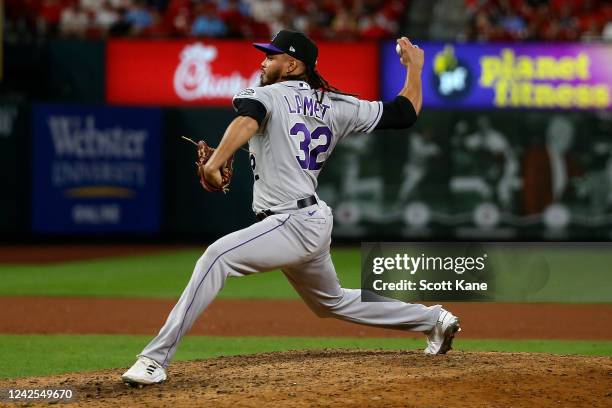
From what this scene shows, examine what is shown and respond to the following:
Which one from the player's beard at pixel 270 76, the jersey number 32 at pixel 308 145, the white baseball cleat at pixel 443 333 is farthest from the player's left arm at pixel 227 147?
the white baseball cleat at pixel 443 333

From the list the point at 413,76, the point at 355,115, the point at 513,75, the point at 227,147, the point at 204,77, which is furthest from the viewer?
the point at 204,77

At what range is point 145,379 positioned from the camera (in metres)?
5.55

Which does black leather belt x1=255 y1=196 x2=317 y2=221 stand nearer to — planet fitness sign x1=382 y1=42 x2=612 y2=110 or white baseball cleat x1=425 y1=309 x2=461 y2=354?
white baseball cleat x1=425 y1=309 x2=461 y2=354

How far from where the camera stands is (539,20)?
1816cm

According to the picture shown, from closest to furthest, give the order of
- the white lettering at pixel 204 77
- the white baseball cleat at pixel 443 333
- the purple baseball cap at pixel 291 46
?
the purple baseball cap at pixel 291 46 < the white baseball cleat at pixel 443 333 < the white lettering at pixel 204 77

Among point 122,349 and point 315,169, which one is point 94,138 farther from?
point 315,169

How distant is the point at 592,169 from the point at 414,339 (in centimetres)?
966

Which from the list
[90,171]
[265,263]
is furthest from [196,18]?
[265,263]

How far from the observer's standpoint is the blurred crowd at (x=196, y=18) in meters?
17.7

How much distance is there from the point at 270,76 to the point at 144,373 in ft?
5.73

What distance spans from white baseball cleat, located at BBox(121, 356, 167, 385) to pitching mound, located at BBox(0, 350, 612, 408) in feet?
0.19

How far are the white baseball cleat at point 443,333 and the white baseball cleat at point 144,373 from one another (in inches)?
70.0

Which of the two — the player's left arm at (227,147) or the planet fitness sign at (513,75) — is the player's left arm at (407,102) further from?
the planet fitness sign at (513,75)

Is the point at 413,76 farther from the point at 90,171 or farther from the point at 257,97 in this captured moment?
the point at 90,171
